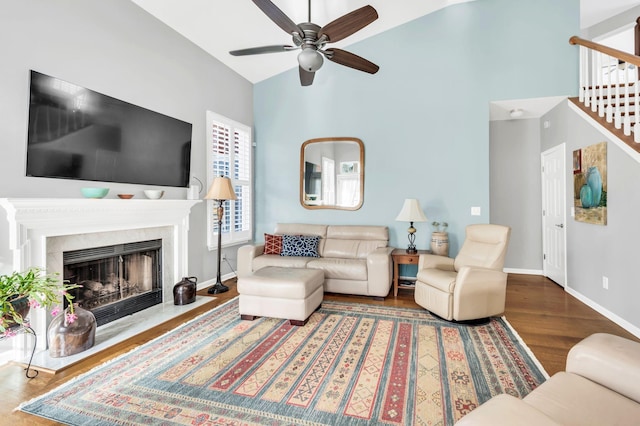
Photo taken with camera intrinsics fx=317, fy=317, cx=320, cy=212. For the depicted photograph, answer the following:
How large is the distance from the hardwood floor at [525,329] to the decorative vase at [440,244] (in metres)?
0.68

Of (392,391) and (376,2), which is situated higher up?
(376,2)

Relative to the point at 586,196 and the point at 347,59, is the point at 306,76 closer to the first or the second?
the point at 347,59

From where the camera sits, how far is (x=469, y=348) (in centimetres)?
258

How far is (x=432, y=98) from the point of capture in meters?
4.50

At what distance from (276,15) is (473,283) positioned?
9.23 feet

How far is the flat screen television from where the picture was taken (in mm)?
2453

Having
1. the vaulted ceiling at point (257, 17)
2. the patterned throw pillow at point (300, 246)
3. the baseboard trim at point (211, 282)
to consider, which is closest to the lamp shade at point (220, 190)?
the patterned throw pillow at point (300, 246)

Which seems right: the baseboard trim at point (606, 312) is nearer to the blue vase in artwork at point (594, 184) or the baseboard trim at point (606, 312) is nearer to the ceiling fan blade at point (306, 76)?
the blue vase in artwork at point (594, 184)

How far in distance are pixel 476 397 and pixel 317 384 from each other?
98cm

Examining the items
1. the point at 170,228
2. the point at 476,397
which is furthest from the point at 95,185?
the point at 476,397

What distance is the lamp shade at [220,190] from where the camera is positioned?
400 cm

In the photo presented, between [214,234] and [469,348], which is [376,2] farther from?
[469,348]

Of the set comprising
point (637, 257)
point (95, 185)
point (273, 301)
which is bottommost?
point (273, 301)

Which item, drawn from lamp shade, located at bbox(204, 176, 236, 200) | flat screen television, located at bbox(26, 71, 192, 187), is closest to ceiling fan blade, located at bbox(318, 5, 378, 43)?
flat screen television, located at bbox(26, 71, 192, 187)
